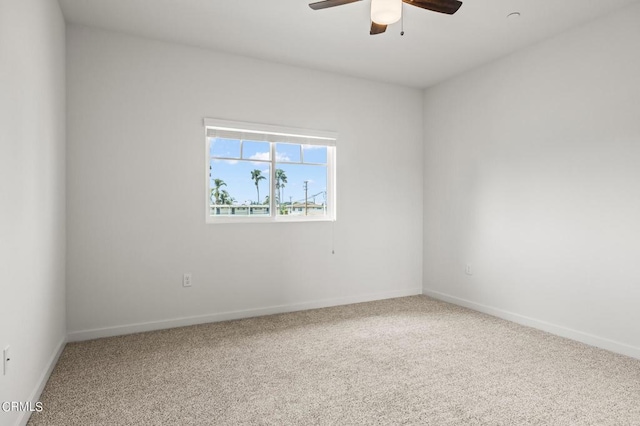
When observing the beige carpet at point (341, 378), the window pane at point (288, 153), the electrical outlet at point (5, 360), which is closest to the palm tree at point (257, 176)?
the window pane at point (288, 153)

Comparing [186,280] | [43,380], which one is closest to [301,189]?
[186,280]

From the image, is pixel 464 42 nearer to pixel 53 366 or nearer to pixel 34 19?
pixel 34 19

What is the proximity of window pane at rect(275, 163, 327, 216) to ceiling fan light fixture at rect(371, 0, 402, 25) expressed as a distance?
6.84 ft

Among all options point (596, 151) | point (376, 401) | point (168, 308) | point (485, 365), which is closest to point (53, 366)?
point (168, 308)

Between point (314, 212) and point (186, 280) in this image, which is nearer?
point (186, 280)

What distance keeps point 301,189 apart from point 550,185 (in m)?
2.45

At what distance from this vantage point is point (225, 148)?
3760mm

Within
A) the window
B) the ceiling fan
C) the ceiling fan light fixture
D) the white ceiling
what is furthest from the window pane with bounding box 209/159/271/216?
the ceiling fan light fixture

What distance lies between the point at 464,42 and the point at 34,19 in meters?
3.28

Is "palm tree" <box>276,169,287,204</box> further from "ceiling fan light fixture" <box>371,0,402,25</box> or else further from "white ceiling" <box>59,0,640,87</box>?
"ceiling fan light fixture" <box>371,0,402,25</box>

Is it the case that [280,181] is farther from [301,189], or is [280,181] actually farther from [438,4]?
[438,4]

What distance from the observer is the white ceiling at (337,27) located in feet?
9.25

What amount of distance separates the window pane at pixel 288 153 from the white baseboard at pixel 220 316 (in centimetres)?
158

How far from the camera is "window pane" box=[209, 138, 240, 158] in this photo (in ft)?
12.2
